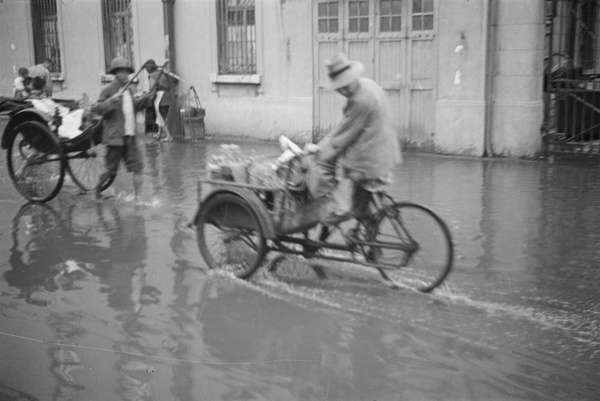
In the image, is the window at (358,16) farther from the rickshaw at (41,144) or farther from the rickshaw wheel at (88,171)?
Answer: the rickshaw at (41,144)

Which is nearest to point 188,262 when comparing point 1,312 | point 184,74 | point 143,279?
point 143,279

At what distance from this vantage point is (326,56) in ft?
46.2

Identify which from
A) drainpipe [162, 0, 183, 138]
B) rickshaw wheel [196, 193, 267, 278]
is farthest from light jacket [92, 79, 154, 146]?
drainpipe [162, 0, 183, 138]

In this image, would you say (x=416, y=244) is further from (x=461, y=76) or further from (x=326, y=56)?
(x=326, y=56)

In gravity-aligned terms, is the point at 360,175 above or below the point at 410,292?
above

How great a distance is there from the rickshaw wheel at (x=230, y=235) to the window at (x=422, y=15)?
711 centimetres

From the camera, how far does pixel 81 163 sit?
10.8 meters

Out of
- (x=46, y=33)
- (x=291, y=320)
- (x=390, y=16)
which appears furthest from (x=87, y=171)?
(x=46, y=33)

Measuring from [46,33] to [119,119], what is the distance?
11.7 m

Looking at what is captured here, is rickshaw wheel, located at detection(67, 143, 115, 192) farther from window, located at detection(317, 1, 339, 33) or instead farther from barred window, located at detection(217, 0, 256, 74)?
barred window, located at detection(217, 0, 256, 74)

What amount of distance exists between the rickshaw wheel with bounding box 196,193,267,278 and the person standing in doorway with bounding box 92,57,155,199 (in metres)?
2.79

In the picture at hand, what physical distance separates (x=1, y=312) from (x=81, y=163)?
514 cm

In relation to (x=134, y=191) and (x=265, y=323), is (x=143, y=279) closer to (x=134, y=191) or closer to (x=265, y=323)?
(x=265, y=323)

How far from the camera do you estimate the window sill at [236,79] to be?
15203 millimetres
